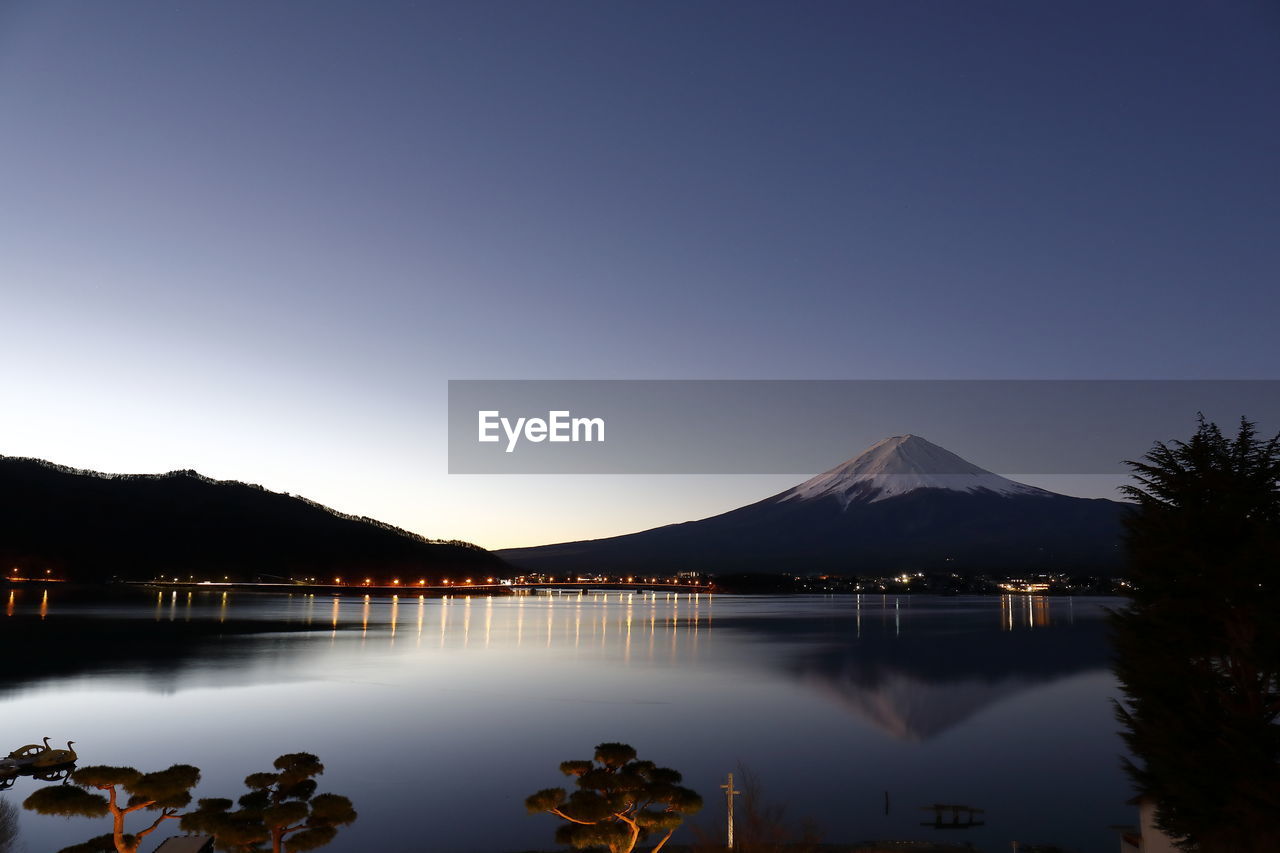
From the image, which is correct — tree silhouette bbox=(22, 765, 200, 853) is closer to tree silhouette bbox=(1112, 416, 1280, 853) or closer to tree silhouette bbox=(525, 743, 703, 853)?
tree silhouette bbox=(525, 743, 703, 853)

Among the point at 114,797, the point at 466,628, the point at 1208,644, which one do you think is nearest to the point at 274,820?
the point at 114,797

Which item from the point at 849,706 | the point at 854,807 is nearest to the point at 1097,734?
the point at 849,706

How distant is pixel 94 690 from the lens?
40.6m

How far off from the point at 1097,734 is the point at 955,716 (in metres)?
5.74

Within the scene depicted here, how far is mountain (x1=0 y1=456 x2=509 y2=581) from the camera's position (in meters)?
129

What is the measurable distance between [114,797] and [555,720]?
79.6 ft

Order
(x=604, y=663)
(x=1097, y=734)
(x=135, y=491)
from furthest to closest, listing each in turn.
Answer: (x=135, y=491) → (x=604, y=663) → (x=1097, y=734)

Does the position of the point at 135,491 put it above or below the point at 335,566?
above

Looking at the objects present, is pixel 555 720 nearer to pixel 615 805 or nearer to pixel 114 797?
pixel 615 805

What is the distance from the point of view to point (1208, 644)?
1092 centimetres

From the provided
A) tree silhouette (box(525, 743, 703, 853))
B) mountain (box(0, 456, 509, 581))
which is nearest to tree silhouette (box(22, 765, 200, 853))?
tree silhouette (box(525, 743, 703, 853))

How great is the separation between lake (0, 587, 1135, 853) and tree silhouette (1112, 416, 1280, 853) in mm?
9142

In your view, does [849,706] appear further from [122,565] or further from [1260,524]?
[122,565]

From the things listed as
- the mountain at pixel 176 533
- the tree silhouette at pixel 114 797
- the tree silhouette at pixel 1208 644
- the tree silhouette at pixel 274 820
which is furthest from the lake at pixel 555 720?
the mountain at pixel 176 533
